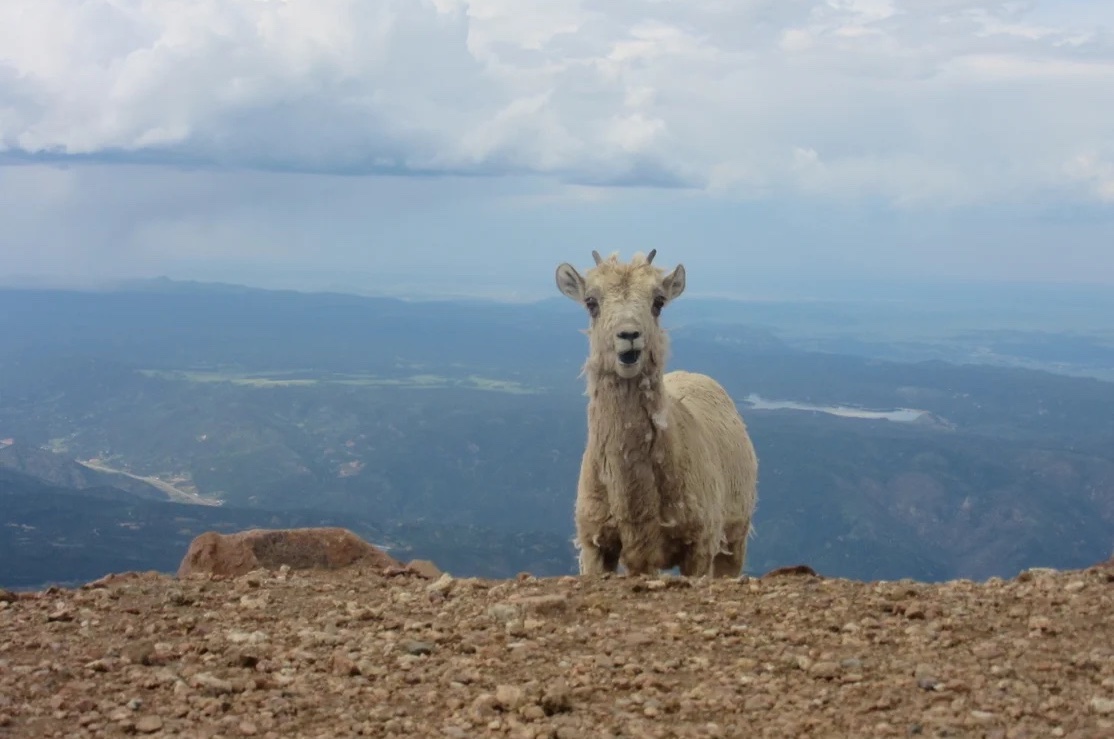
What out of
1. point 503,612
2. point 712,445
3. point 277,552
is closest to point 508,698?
point 503,612

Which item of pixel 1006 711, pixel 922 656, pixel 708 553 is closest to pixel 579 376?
pixel 708 553

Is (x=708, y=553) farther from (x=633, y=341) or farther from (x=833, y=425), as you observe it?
(x=833, y=425)

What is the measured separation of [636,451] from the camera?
14.0 metres

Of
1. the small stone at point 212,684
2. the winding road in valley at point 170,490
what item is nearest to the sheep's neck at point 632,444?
the small stone at point 212,684

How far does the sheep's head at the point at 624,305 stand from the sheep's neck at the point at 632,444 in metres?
0.24

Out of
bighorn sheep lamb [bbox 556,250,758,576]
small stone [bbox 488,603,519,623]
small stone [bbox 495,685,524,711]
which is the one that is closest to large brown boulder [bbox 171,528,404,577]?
bighorn sheep lamb [bbox 556,250,758,576]

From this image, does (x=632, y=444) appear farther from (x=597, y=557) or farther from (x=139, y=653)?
(x=139, y=653)

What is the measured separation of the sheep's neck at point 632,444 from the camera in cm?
1397

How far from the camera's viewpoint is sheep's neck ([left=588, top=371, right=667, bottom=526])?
1397cm

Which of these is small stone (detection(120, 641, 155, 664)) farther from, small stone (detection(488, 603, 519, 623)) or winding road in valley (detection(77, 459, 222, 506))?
winding road in valley (detection(77, 459, 222, 506))

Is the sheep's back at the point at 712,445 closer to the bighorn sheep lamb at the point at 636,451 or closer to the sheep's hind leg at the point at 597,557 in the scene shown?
the bighorn sheep lamb at the point at 636,451

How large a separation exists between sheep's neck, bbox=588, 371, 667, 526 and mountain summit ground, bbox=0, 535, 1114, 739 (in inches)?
87.8

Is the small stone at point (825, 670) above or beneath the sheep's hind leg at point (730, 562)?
above

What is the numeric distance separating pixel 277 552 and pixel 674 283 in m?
5.75
